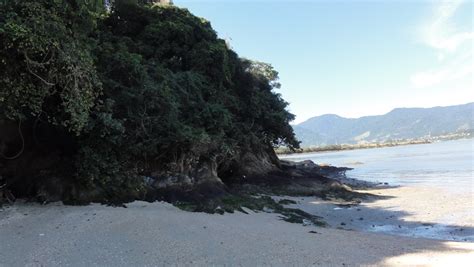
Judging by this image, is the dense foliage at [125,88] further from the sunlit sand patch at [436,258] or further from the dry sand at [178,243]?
the sunlit sand patch at [436,258]

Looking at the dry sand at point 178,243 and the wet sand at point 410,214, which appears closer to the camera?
the dry sand at point 178,243

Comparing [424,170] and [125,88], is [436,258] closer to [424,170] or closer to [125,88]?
[125,88]

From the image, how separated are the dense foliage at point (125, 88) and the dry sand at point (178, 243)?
10.6 ft

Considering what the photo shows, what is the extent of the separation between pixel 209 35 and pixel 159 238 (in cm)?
1982

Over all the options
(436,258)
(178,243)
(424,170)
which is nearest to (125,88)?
(178,243)

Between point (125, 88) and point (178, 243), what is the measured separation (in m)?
9.48

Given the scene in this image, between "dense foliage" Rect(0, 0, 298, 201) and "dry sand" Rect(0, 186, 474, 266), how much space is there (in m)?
3.23

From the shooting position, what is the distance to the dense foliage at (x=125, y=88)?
12.7 metres

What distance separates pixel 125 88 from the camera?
1803 cm

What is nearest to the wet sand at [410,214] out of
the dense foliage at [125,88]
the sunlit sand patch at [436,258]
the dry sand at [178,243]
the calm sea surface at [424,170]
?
the dry sand at [178,243]

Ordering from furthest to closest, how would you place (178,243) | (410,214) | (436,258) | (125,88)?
(410,214), (125,88), (178,243), (436,258)

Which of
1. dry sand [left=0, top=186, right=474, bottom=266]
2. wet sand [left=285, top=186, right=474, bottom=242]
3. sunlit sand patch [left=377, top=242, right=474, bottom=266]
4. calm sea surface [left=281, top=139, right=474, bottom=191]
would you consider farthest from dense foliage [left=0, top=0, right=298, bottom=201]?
calm sea surface [left=281, top=139, right=474, bottom=191]

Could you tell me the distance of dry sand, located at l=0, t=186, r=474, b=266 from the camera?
9617mm

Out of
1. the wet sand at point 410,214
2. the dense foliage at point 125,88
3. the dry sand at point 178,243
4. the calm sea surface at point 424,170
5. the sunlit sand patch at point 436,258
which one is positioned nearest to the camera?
the dry sand at point 178,243
